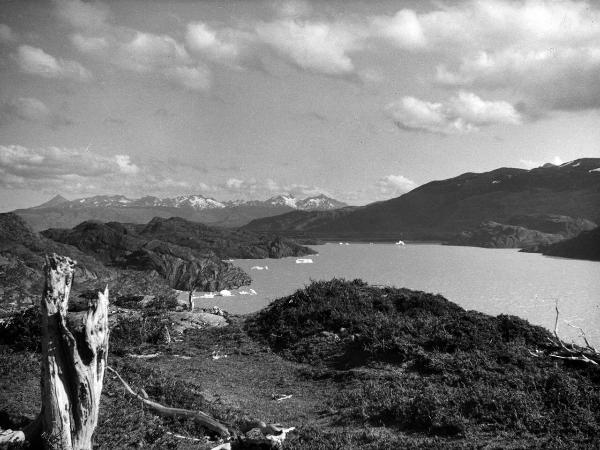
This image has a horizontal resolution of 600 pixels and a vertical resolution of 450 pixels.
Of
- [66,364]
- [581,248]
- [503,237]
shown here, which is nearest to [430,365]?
[66,364]

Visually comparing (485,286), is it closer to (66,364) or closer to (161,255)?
(161,255)

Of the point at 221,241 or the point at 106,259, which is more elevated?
the point at 221,241

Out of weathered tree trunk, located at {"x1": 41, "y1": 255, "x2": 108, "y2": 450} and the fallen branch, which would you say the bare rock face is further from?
weathered tree trunk, located at {"x1": 41, "y1": 255, "x2": 108, "y2": 450}

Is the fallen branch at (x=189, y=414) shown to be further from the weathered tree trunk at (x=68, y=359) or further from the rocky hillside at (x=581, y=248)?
the rocky hillside at (x=581, y=248)

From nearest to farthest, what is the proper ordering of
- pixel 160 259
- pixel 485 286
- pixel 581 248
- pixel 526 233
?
pixel 485 286 → pixel 160 259 → pixel 581 248 → pixel 526 233

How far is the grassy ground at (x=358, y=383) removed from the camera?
10.6 m

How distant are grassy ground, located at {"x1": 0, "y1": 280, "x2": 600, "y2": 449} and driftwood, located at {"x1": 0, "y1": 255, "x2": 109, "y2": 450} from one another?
0.97 meters

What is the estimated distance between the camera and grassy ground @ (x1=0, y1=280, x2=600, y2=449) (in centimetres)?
1065

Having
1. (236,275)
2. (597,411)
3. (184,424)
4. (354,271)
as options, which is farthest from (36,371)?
(354,271)

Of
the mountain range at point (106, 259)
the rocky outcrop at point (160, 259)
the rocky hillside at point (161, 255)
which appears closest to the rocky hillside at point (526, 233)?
the rocky hillside at point (161, 255)

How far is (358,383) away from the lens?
622 inches

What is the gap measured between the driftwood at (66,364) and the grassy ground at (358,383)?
97 centimetres

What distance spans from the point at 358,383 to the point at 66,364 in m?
9.52

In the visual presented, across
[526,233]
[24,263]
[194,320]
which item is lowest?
[194,320]
